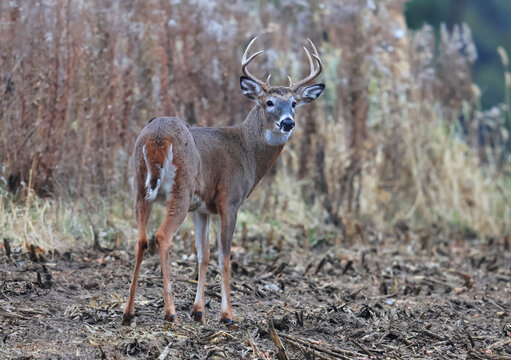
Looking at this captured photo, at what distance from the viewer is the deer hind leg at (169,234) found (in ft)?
16.4

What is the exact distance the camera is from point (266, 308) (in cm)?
600

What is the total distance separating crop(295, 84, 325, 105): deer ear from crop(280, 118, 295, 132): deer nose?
0.56 meters

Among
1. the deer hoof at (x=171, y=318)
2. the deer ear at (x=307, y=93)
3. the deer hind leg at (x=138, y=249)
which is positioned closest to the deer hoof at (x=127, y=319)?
the deer hind leg at (x=138, y=249)

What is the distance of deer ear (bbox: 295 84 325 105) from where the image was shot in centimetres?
662

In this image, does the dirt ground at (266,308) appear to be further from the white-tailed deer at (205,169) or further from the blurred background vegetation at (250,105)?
the blurred background vegetation at (250,105)

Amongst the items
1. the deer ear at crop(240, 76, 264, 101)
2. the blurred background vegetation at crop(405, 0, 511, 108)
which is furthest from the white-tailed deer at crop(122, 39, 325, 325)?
the blurred background vegetation at crop(405, 0, 511, 108)

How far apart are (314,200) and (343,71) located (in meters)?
1.72

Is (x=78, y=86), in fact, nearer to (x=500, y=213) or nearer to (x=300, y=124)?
(x=300, y=124)

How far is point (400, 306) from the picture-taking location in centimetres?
651

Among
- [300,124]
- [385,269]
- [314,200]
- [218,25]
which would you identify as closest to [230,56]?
[218,25]

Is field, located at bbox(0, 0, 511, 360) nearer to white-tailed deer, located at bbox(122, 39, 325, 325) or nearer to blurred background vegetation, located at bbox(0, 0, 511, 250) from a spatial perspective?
blurred background vegetation, located at bbox(0, 0, 511, 250)

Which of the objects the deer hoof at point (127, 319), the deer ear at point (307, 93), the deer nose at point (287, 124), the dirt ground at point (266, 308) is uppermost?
the deer ear at point (307, 93)

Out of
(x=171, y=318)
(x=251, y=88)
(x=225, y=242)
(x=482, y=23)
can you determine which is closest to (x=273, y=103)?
(x=251, y=88)

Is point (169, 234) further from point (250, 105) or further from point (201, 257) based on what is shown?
point (250, 105)
